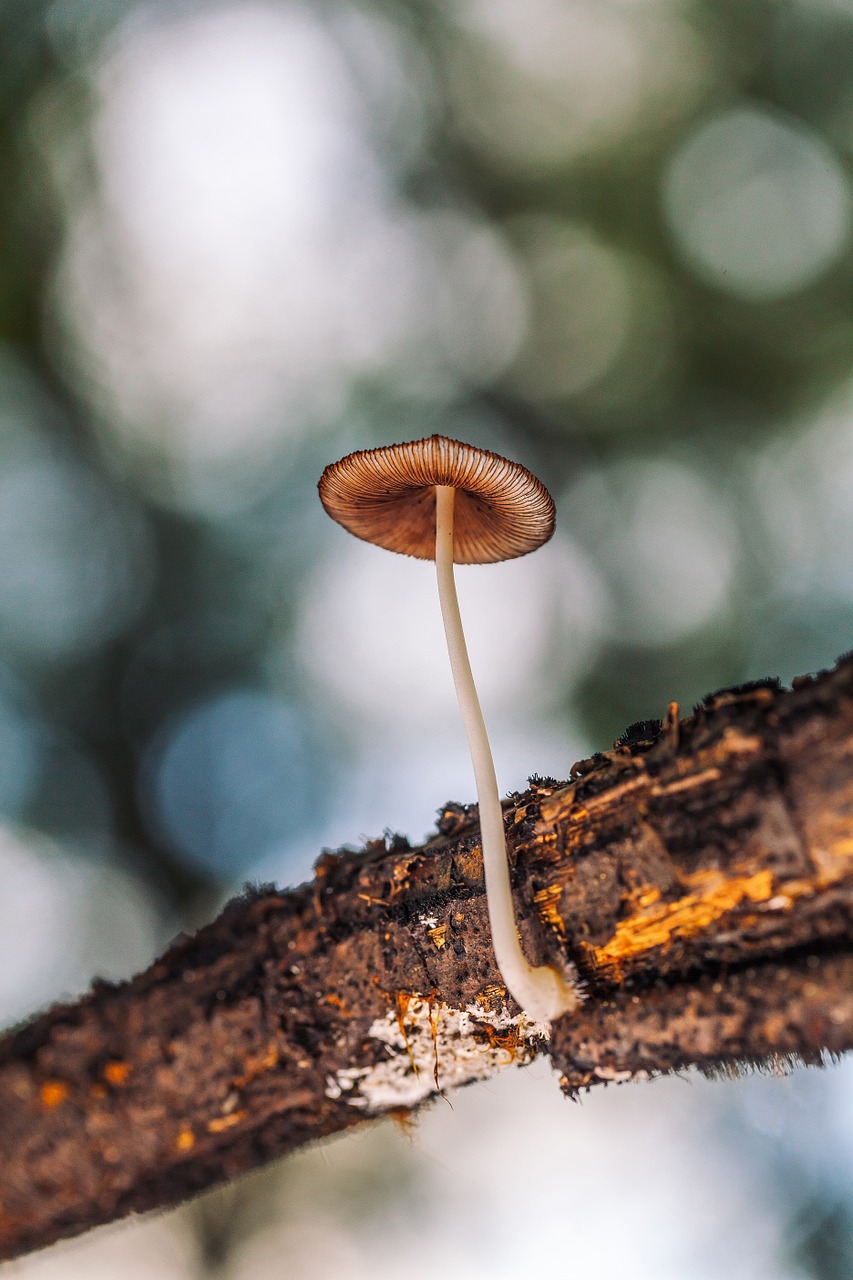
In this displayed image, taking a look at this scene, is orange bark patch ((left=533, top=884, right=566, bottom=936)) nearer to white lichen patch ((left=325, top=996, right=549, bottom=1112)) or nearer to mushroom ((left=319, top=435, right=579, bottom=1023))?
mushroom ((left=319, top=435, right=579, bottom=1023))

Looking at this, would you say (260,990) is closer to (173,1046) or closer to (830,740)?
(173,1046)

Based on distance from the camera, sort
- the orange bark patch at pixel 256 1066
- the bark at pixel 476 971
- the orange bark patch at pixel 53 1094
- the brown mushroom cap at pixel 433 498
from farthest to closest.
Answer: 1. the brown mushroom cap at pixel 433 498
2. the orange bark patch at pixel 256 1066
3. the orange bark patch at pixel 53 1094
4. the bark at pixel 476 971

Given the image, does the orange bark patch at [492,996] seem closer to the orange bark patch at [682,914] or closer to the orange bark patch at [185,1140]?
the orange bark patch at [682,914]

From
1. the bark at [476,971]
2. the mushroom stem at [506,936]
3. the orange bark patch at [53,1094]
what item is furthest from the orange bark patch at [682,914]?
the orange bark patch at [53,1094]

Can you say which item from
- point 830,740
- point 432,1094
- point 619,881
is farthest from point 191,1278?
point 830,740

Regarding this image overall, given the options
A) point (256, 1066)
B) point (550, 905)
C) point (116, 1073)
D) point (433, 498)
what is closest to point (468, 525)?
point (433, 498)

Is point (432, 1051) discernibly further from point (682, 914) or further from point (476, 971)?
point (682, 914)

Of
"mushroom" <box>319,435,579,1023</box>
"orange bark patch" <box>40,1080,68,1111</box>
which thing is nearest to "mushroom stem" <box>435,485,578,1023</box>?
"mushroom" <box>319,435,579,1023</box>
